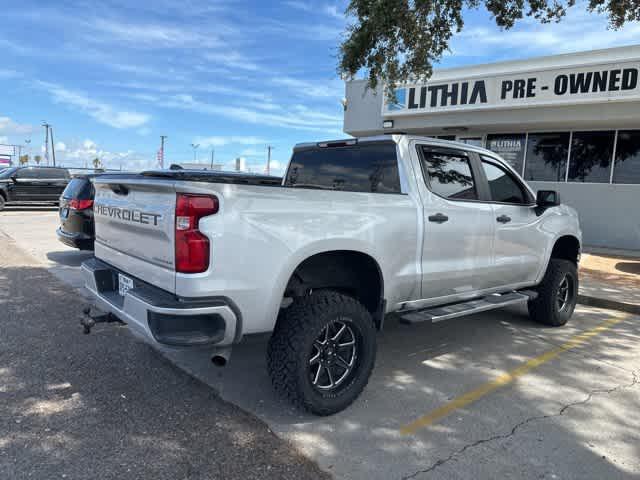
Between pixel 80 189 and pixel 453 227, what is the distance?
5.94 m

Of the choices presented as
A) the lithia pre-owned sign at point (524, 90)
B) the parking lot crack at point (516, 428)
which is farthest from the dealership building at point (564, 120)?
the parking lot crack at point (516, 428)

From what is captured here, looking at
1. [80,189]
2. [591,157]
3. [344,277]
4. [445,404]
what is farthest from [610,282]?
[80,189]

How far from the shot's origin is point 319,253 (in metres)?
3.21

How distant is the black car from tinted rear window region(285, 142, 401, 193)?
13.0 ft

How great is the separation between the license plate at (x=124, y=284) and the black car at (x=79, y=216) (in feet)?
14.0

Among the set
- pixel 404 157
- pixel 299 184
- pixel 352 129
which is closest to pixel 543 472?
pixel 404 157

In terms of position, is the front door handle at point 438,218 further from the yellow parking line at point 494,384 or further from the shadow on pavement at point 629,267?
the shadow on pavement at point 629,267

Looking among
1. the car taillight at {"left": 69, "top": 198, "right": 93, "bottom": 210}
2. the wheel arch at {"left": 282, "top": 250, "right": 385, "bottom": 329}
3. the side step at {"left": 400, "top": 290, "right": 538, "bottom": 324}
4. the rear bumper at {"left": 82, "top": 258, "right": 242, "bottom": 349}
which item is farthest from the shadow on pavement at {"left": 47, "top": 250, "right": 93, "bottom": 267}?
the side step at {"left": 400, "top": 290, "right": 538, "bottom": 324}

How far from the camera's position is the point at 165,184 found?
2801 millimetres

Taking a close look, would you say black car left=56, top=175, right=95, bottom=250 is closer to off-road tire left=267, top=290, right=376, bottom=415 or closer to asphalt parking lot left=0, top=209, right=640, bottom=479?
asphalt parking lot left=0, top=209, right=640, bottom=479

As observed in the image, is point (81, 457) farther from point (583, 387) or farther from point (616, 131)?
point (616, 131)

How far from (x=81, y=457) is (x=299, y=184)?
295cm

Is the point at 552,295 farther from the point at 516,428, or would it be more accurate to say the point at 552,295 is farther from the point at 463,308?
the point at 516,428

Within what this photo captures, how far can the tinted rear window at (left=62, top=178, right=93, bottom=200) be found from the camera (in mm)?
7332
